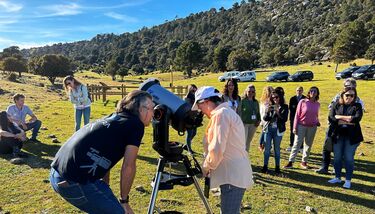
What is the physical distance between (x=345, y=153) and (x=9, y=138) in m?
8.52

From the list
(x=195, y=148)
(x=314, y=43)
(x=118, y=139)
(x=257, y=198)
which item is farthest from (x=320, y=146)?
(x=314, y=43)

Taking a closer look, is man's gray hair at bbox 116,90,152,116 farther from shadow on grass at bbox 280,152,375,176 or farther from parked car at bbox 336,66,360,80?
parked car at bbox 336,66,360,80

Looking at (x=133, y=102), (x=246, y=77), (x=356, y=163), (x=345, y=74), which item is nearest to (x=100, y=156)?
(x=133, y=102)

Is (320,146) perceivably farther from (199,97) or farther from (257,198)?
(199,97)

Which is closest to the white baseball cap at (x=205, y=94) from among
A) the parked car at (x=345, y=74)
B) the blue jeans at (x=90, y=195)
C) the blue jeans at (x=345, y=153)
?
the blue jeans at (x=90, y=195)

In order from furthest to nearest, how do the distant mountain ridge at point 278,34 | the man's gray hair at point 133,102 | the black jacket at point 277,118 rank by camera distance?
the distant mountain ridge at point 278,34 < the black jacket at point 277,118 < the man's gray hair at point 133,102

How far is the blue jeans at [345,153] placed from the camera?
24.4 feet

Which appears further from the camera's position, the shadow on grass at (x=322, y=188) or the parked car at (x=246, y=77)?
the parked car at (x=246, y=77)

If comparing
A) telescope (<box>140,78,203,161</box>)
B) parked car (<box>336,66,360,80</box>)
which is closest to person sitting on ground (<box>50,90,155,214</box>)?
telescope (<box>140,78,203,161</box>)

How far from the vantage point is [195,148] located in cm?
1125

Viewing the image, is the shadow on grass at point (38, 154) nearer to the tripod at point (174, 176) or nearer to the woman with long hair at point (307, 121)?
the tripod at point (174, 176)

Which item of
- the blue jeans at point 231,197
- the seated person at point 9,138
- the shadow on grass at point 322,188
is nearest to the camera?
the blue jeans at point 231,197

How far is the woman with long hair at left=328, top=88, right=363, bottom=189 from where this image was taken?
7355 mm

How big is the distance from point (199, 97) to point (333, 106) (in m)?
4.89
